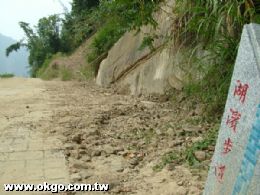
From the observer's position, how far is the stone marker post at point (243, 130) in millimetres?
1642

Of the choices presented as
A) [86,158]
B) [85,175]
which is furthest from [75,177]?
[86,158]

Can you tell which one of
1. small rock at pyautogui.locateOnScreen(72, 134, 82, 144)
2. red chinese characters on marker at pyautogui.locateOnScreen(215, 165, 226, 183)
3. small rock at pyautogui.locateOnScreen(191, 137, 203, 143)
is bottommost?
small rock at pyautogui.locateOnScreen(72, 134, 82, 144)

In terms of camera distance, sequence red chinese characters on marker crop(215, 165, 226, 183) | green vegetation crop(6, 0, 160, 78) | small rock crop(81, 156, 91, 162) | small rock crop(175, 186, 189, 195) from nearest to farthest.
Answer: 1. red chinese characters on marker crop(215, 165, 226, 183)
2. small rock crop(175, 186, 189, 195)
3. small rock crop(81, 156, 91, 162)
4. green vegetation crop(6, 0, 160, 78)

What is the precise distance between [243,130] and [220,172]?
30cm

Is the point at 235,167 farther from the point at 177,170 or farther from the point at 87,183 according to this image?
the point at 87,183

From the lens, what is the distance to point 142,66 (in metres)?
6.42

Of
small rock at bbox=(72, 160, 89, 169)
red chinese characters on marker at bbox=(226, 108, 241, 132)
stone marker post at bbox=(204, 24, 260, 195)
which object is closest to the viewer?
stone marker post at bbox=(204, 24, 260, 195)

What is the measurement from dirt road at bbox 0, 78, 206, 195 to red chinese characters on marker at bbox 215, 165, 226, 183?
0.65 metres

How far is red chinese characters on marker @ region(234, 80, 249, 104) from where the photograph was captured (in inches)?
68.5

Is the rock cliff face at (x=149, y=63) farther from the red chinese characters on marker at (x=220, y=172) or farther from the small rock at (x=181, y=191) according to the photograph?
the red chinese characters on marker at (x=220, y=172)

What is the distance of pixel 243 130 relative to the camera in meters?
1.74

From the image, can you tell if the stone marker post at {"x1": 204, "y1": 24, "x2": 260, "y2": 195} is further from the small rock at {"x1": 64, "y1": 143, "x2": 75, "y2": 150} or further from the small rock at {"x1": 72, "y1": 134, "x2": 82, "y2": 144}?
the small rock at {"x1": 72, "y1": 134, "x2": 82, "y2": 144}

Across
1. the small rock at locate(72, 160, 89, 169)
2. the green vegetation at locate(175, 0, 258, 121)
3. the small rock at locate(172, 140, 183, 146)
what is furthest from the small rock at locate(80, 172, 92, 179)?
the green vegetation at locate(175, 0, 258, 121)

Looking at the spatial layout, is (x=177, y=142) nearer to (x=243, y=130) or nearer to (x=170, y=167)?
(x=170, y=167)
